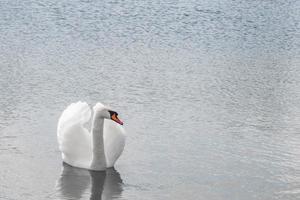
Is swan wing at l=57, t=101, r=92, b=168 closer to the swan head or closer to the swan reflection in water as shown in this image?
the swan reflection in water

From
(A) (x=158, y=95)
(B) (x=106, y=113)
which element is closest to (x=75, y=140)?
(B) (x=106, y=113)

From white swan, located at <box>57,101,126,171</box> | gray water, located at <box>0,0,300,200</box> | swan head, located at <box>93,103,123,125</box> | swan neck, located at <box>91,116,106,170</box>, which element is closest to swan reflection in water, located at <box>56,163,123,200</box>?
gray water, located at <box>0,0,300,200</box>

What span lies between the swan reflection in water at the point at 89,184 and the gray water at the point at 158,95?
1 cm

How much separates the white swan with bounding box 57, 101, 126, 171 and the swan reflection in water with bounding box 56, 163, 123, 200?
12 cm

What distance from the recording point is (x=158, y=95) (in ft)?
55.2

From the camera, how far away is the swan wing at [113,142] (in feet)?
40.9

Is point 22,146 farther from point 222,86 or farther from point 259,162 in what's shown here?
point 222,86

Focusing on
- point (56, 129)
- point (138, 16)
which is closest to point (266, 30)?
point (138, 16)

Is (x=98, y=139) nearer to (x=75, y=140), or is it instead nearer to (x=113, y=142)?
(x=113, y=142)

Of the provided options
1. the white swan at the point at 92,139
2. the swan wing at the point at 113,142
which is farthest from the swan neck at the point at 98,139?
the swan wing at the point at 113,142

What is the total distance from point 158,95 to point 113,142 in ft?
14.4

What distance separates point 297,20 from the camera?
2784 cm

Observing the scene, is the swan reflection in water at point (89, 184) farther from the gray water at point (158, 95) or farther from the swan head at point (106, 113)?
the swan head at point (106, 113)

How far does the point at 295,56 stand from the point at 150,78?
520cm
